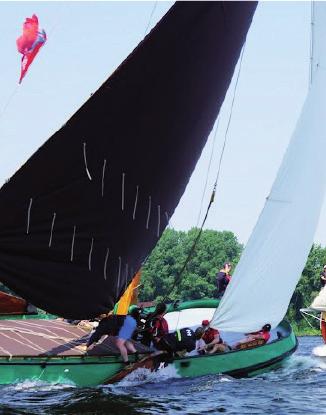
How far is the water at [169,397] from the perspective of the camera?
1345cm

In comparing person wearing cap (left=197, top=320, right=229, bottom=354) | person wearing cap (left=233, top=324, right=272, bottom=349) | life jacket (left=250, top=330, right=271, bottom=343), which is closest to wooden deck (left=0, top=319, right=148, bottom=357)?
person wearing cap (left=197, top=320, right=229, bottom=354)

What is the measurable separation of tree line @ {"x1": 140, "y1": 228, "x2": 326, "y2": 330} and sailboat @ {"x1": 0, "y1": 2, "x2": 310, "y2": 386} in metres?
66.3

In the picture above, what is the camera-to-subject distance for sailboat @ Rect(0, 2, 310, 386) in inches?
583

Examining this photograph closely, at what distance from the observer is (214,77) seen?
16.5 m

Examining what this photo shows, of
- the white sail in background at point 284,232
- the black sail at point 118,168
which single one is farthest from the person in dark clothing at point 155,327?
the white sail in background at point 284,232

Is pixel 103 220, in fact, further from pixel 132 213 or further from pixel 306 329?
pixel 306 329

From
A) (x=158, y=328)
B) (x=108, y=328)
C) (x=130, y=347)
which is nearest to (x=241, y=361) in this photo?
(x=158, y=328)

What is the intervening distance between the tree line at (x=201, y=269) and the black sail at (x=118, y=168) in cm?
6696

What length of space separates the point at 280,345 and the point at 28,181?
763cm

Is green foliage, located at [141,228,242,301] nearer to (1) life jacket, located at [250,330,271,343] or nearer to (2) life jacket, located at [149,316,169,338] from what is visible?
(1) life jacket, located at [250,330,271,343]

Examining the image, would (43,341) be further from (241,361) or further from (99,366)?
(241,361)

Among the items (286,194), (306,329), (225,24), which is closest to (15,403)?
(286,194)

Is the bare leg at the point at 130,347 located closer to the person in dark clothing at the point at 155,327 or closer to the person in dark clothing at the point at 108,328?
the person in dark clothing at the point at 108,328

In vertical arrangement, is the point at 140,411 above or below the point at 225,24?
below
